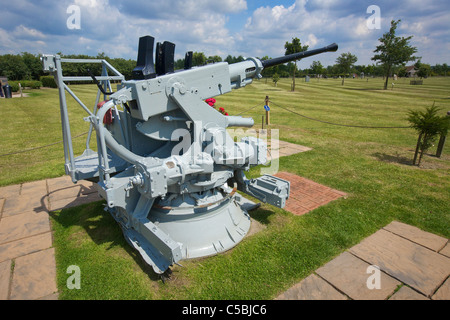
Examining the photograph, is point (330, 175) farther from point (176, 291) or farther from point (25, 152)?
point (25, 152)

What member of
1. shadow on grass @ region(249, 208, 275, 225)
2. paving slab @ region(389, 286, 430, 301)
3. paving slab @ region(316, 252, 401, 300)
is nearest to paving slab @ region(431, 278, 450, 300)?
paving slab @ region(389, 286, 430, 301)

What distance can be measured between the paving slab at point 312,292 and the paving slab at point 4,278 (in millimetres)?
3105

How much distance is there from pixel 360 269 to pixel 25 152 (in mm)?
9763

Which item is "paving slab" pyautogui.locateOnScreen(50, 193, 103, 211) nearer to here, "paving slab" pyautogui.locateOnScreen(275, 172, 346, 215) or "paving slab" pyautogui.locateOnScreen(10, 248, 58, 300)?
"paving slab" pyautogui.locateOnScreen(10, 248, 58, 300)

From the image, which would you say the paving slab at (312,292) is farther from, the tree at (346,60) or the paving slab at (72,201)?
the tree at (346,60)

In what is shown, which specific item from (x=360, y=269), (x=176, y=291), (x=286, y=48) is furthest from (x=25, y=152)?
(x=286, y=48)

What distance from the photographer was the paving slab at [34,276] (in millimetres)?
3275

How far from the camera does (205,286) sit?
337cm

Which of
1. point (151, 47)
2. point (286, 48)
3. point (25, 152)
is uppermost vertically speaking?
point (286, 48)

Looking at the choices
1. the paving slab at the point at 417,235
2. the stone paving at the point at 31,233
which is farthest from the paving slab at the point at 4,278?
the paving slab at the point at 417,235

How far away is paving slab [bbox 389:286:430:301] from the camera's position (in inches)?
124

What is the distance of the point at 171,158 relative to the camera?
354 centimetres

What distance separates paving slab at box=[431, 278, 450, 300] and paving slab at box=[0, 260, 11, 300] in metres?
4.82
